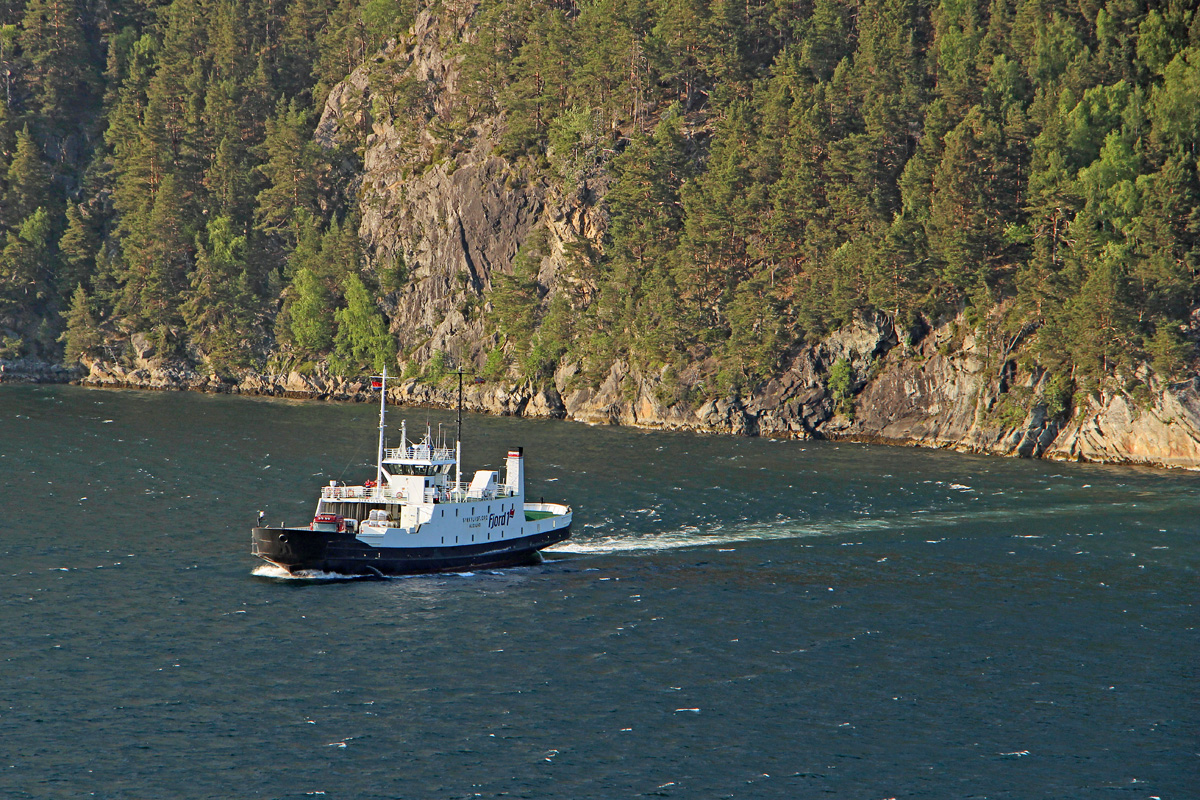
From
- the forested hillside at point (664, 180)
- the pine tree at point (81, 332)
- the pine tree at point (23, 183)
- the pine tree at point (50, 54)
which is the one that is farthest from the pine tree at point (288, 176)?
the pine tree at point (50, 54)

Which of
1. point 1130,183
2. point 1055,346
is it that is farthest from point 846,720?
point 1130,183

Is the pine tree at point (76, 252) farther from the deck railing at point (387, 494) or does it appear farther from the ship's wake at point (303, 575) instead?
the ship's wake at point (303, 575)

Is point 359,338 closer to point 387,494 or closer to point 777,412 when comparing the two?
point 777,412

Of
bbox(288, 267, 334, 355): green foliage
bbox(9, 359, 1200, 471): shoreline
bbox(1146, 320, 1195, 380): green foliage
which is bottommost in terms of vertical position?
bbox(9, 359, 1200, 471): shoreline

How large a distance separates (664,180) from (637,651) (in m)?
97.1

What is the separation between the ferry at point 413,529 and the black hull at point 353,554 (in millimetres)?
53

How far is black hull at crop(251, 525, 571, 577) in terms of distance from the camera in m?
62.3

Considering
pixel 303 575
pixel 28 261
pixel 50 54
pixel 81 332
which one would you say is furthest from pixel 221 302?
pixel 303 575

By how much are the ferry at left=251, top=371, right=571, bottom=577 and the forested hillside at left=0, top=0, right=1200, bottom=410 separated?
204 feet

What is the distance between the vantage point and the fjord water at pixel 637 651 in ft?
134

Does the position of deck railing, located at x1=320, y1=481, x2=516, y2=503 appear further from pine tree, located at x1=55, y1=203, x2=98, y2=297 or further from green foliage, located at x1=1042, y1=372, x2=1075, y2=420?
pine tree, located at x1=55, y1=203, x2=98, y2=297

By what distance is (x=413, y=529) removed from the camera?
64000 millimetres

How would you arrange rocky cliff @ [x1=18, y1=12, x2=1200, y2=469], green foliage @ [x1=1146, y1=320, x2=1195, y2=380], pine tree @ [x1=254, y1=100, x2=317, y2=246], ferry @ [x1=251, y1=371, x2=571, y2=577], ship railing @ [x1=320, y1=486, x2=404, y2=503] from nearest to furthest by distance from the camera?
1. ferry @ [x1=251, y1=371, x2=571, y2=577]
2. ship railing @ [x1=320, y1=486, x2=404, y2=503]
3. green foliage @ [x1=1146, y1=320, x2=1195, y2=380]
4. rocky cliff @ [x1=18, y1=12, x2=1200, y2=469]
5. pine tree @ [x1=254, y1=100, x2=317, y2=246]

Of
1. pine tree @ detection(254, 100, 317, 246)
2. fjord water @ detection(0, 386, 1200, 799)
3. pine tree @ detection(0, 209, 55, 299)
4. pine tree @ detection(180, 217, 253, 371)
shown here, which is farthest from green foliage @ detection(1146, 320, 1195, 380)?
pine tree @ detection(0, 209, 55, 299)
